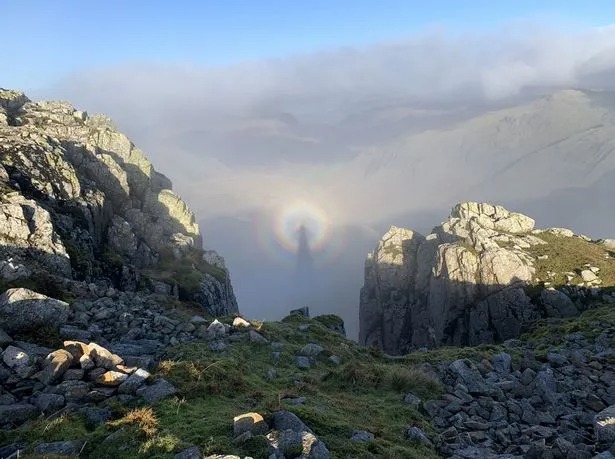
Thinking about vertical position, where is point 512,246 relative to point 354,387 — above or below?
above

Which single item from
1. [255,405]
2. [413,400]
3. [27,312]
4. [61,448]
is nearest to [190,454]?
[61,448]

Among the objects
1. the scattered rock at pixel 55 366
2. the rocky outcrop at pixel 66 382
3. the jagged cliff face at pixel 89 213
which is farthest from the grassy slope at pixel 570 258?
the scattered rock at pixel 55 366

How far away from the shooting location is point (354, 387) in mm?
23594

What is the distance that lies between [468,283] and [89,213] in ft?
230

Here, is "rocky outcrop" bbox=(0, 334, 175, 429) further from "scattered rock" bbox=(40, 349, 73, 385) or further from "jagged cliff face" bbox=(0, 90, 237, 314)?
"jagged cliff face" bbox=(0, 90, 237, 314)

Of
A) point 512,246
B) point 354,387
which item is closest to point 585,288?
point 512,246

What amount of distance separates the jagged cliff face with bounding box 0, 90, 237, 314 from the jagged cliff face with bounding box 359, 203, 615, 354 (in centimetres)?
4089

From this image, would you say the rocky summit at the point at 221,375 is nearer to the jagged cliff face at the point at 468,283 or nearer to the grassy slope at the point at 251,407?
the grassy slope at the point at 251,407

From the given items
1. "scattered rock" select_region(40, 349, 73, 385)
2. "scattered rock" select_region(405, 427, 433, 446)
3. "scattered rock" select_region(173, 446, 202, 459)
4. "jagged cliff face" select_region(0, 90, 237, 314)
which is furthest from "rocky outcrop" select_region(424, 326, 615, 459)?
"jagged cliff face" select_region(0, 90, 237, 314)

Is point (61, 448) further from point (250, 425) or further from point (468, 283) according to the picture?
point (468, 283)

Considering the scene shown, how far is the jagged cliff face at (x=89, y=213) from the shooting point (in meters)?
44.4

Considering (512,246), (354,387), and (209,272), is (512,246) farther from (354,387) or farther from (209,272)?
(354,387)

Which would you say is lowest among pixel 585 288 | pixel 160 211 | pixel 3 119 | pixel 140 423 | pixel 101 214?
pixel 140 423

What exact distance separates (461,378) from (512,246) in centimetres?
7315
